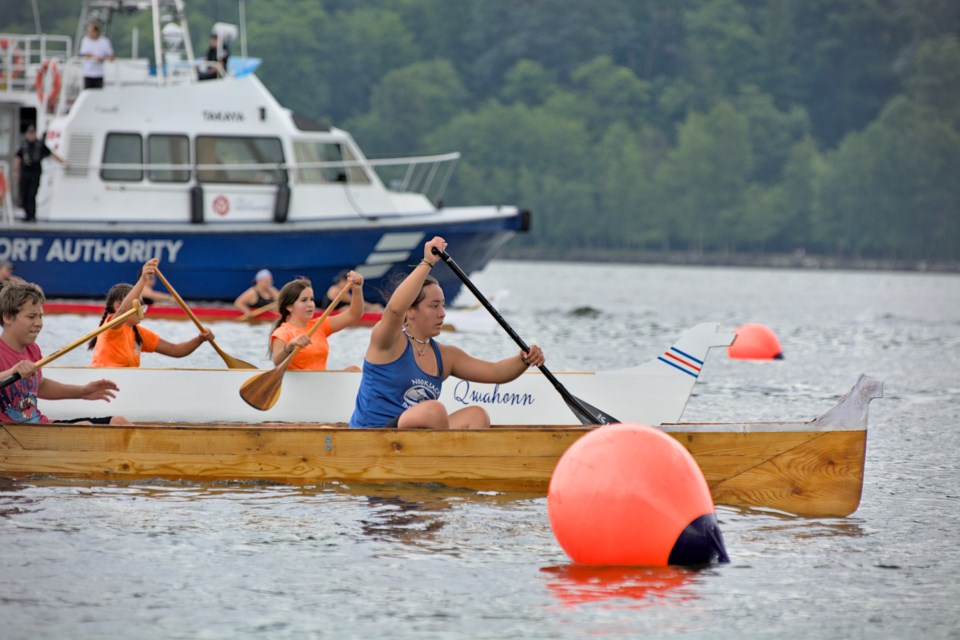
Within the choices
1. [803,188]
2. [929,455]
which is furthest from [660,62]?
[929,455]

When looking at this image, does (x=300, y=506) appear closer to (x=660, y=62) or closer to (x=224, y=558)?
(x=224, y=558)

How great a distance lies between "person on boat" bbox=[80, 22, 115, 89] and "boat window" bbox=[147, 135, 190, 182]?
1.18m

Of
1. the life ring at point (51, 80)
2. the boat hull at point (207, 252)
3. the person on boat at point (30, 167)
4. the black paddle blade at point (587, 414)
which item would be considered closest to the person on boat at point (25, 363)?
the black paddle blade at point (587, 414)

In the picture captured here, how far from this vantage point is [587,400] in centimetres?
1112

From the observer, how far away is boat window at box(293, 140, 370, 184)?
23.8m

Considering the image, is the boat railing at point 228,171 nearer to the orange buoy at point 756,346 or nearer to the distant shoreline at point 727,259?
the orange buoy at point 756,346

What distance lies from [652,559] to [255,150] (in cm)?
1697

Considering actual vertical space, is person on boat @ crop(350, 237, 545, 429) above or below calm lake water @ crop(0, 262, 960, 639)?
above

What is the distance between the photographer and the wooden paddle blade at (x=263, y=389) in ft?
35.0

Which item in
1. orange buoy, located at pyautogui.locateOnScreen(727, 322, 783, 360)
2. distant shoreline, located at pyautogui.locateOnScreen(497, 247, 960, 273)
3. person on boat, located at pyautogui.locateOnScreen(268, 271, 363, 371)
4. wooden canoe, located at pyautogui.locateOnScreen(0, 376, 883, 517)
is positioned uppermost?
person on boat, located at pyautogui.locateOnScreen(268, 271, 363, 371)

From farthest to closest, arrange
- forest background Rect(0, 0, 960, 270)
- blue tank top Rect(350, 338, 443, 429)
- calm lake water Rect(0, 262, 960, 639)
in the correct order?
1. forest background Rect(0, 0, 960, 270)
2. blue tank top Rect(350, 338, 443, 429)
3. calm lake water Rect(0, 262, 960, 639)

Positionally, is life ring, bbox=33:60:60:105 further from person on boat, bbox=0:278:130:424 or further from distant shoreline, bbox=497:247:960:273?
distant shoreline, bbox=497:247:960:273

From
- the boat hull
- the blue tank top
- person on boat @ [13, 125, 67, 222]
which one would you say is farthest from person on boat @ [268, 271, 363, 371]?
person on boat @ [13, 125, 67, 222]

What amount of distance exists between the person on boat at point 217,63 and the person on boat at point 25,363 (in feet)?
47.6
